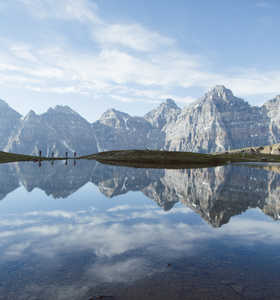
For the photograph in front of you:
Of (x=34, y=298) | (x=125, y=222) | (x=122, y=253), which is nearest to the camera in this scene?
(x=34, y=298)

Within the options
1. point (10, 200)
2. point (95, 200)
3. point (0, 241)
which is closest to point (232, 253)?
point (0, 241)

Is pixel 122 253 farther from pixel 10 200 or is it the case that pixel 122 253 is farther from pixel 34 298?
pixel 10 200

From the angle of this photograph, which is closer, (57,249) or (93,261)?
(93,261)

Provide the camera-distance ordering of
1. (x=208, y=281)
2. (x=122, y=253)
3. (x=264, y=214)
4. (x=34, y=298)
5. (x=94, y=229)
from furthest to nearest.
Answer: (x=264, y=214) → (x=94, y=229) → (x=122, y=253) → (x=208, y=281) → (x=34, y=298)

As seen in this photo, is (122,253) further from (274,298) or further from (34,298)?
(274,298)

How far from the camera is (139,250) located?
48.2 feet

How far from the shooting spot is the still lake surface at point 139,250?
1031 centimetres

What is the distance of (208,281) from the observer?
10836 millimetres

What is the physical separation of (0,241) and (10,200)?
→ 15627 mm

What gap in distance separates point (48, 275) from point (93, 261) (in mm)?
2478

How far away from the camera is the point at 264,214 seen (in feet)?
80.9

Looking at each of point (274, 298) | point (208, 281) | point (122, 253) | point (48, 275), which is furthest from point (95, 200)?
point (274, 298)

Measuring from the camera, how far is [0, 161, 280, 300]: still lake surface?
406 inches

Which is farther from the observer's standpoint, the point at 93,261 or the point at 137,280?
the point at 93,261
